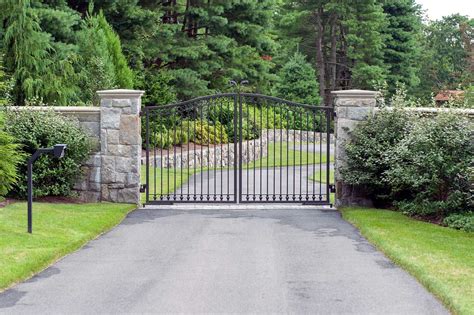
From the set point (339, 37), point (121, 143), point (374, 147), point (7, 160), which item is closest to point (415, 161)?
point (374, 147)

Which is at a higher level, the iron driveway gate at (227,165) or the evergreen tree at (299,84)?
the evergreen tree at (299,84)

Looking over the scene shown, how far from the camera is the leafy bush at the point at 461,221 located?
473 inches

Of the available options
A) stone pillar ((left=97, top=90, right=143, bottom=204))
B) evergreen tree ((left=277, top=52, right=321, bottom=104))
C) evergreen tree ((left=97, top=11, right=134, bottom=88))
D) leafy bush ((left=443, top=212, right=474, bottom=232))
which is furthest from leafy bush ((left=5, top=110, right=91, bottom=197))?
evergreen tree ((left=277, top=52, right=321, bottom=104))

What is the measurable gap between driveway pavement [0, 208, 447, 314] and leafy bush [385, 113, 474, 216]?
1.74 metres

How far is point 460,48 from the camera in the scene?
57250 mm

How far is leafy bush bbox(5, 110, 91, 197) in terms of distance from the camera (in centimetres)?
1451

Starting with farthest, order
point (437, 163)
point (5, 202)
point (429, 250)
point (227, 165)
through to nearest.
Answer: point (227, 165) → point (5, 202) → point (437, 163) → point (429, 250)

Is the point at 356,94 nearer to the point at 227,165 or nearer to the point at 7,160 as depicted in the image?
the point at 7,160

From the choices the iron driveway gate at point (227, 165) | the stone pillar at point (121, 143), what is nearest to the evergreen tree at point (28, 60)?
the iron driveway gate at point (227, 165)

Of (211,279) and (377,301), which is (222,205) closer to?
(211,279)

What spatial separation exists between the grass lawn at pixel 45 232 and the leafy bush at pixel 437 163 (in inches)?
205

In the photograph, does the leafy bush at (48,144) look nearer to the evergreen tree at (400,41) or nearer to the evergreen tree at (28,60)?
the evergreen tree at (28,60)

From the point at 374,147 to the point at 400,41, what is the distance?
37.6 m

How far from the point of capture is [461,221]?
1235 cm
